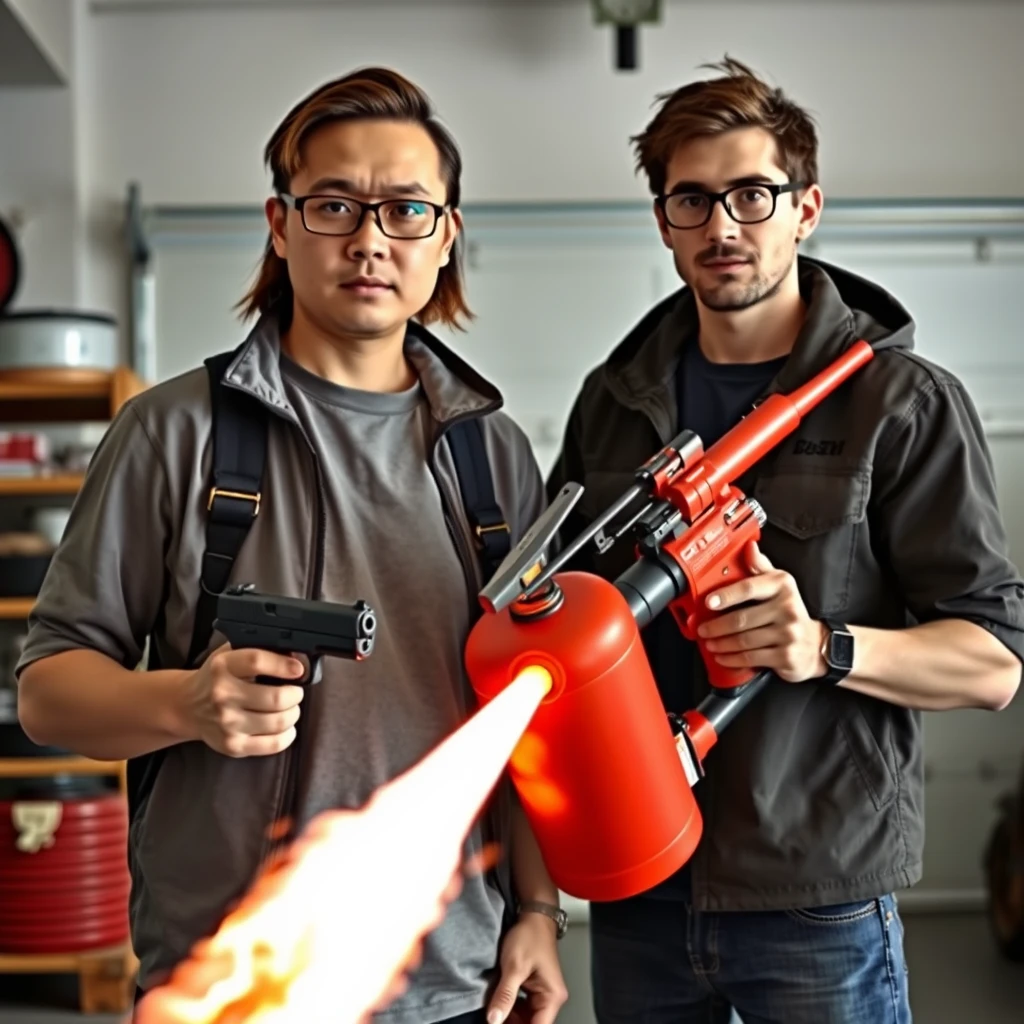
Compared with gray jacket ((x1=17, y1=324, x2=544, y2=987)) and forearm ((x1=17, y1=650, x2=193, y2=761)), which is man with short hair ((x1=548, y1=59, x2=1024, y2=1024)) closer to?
gray jacket ((x1=17, y1=324, x2=544, y2=987))

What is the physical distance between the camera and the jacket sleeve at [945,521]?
1.62 meters

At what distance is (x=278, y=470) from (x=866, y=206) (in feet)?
11.9

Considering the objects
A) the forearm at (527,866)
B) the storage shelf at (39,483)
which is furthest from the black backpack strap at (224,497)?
the storage shelf at (39,483)

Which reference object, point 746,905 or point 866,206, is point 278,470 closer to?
point 746,905

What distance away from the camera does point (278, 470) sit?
1488 mm

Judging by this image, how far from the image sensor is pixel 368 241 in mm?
1475

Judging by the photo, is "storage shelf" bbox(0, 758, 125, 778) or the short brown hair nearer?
the short brown hair

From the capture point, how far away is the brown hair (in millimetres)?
1520

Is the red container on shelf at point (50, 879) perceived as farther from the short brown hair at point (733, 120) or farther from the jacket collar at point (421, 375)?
the short brown hair at point (733, 120)

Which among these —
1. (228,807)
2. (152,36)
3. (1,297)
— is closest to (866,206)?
(152,36)

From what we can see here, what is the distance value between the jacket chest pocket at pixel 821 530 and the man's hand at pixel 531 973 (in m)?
0.51

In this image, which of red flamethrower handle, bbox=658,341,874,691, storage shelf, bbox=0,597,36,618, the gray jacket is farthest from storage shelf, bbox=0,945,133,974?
red flamethrower handle, bbox=658,341,874,691

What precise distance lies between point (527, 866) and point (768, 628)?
1.30 ft

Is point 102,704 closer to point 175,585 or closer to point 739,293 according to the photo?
point 175,585
